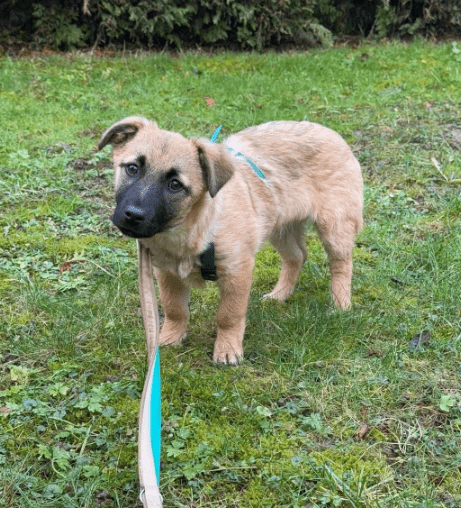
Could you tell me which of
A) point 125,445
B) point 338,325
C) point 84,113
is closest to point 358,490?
point 125,445

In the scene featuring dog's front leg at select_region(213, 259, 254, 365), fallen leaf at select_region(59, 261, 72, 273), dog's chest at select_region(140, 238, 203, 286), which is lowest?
fallen leaf at select_region(59, 261, 72, 273)

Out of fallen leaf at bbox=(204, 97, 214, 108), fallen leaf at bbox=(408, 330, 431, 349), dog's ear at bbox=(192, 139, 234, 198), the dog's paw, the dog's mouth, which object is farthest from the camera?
fallen leaf at bbox=(204, 97, 214, 108)

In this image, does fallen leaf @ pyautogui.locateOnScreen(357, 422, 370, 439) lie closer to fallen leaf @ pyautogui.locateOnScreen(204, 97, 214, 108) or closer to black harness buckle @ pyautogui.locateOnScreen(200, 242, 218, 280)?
black harness buckle @ pyautogui.locateOnScreen(200, 242, 218, 280)

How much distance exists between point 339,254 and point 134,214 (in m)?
2.11

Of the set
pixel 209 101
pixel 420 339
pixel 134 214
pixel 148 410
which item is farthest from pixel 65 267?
pixel 209 101

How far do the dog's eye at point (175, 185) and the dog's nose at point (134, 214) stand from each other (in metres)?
0.36

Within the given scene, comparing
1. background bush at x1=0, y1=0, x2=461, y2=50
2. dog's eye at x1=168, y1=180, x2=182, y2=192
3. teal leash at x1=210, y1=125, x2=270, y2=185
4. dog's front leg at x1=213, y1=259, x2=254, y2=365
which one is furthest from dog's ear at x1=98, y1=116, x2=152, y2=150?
background bush at x1=0, y1=0, x2=461, y2=50

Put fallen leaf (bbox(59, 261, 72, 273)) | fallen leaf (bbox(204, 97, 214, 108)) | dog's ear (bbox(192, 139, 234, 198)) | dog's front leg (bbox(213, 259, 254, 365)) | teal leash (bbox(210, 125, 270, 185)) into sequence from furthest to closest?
1. fallen leaf (bbox(204, 97, 214, 108))
2. fallen leaf (bbox(59, 261, 72, 273))
3. teal leash (bbox(210, 125, 270, 185))
4. dog's front leg (bbox(213, 259, 254, 365))
5. dog's ear (bbox(192, 139, 234, 198))

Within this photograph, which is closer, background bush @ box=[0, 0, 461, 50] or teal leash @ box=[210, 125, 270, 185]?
teal leash @ box=[210, 125, 270, 185]

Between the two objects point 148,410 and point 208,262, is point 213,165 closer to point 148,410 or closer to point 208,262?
point 208,262

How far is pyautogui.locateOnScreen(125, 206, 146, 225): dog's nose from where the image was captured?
11.0ft

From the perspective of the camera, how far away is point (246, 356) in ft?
14.4

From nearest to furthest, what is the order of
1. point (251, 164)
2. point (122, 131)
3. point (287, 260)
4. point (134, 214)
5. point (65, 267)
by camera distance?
Result: point (134, 214) < point (122, 131) < point (251, 164) < point (287, 260) < point (65, 267)

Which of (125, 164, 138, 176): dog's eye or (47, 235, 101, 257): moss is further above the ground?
(125, 164, 138, 176): dog's eye
